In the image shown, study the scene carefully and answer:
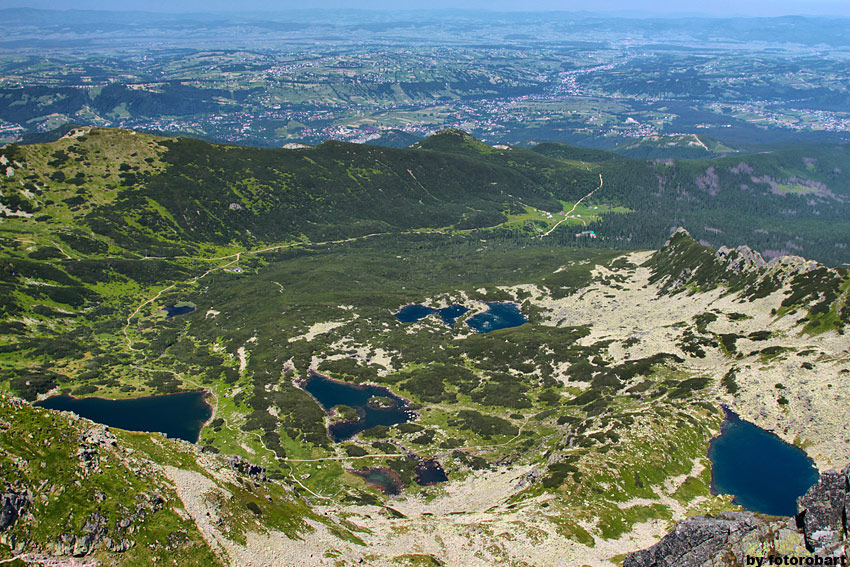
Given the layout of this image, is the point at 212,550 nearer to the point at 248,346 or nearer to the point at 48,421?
the point at 48,421

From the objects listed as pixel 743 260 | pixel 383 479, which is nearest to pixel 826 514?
pixel 383 479

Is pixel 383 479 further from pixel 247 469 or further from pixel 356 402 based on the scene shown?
pixel 356 402

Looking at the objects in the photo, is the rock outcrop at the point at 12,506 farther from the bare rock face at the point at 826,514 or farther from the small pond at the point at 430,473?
the bare rock face at the point at 826,514

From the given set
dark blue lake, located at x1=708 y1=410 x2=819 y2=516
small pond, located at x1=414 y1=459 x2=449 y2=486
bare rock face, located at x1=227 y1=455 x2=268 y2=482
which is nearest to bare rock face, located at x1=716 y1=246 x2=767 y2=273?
dark blue lake, located at x1=708 y1=410 x2=819 y2=516

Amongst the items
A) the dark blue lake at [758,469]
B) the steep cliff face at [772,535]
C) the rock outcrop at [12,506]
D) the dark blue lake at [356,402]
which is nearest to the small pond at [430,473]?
the dark blue lake at [356,402]

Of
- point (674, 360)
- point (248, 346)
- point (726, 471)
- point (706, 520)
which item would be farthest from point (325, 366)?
point (706, 520)

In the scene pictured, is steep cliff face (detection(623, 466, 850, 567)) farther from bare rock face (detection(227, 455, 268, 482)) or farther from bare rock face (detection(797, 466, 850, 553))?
bare rock face (detection(227, 455, 268, 482))
